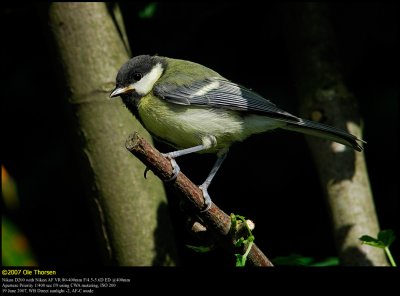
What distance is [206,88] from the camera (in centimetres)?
207

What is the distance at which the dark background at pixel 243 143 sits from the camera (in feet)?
8.53

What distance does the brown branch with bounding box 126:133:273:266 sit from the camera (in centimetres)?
148

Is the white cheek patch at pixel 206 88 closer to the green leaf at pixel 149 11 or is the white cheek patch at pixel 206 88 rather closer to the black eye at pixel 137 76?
the black eye at pixel 137 76

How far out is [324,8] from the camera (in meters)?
2.42

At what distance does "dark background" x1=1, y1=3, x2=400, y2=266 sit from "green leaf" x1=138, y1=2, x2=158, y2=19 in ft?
0.48

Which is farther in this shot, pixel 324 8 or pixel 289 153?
pixel 289 153

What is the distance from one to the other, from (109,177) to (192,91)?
1.36 ft

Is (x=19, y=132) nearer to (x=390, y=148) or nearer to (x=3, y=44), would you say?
(x=3, y=44)

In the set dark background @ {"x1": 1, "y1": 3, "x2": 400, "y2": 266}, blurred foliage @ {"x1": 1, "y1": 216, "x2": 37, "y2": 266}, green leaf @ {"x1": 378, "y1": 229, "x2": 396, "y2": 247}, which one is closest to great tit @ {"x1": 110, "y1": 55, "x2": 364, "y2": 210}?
green leaf @ {"x1": 378, "y1": 229, "x2": 396, "y2": 247}

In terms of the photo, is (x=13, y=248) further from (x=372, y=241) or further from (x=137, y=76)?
(x=372, y=241)

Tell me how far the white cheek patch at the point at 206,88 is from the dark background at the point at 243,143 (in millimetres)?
517

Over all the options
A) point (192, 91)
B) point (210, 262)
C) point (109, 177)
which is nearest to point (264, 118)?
point (192, 91)

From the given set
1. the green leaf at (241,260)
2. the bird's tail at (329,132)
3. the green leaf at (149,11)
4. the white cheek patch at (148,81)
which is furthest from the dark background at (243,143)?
the green leaf at (241,260)

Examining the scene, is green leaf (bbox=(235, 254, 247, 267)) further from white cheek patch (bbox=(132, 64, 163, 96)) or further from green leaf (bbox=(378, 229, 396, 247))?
white cheek patch (bbox=(132, 64, 163, 96))
